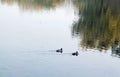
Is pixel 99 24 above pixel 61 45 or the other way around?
above

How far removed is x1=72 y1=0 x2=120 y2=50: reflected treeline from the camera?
1302 inches

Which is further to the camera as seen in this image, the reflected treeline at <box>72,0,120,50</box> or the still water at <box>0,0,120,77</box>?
the reflected treeline at <box>72,0,120,50</box>

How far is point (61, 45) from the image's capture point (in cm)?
2917

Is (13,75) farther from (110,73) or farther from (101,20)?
(101,20)

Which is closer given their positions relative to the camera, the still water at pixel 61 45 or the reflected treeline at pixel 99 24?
the still water at pixel 61 45

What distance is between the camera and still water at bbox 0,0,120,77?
Answer: 2217cm

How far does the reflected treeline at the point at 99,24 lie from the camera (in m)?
33.1

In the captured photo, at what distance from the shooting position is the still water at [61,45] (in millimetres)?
22172

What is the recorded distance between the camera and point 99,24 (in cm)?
4100

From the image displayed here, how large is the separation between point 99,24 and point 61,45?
41.7 ft

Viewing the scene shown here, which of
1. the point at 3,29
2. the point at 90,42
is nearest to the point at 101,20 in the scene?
the point at 90,42

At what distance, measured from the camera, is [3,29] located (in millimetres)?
34156

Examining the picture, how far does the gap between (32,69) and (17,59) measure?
2.24 meters

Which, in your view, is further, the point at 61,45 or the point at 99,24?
the point at 99,24
